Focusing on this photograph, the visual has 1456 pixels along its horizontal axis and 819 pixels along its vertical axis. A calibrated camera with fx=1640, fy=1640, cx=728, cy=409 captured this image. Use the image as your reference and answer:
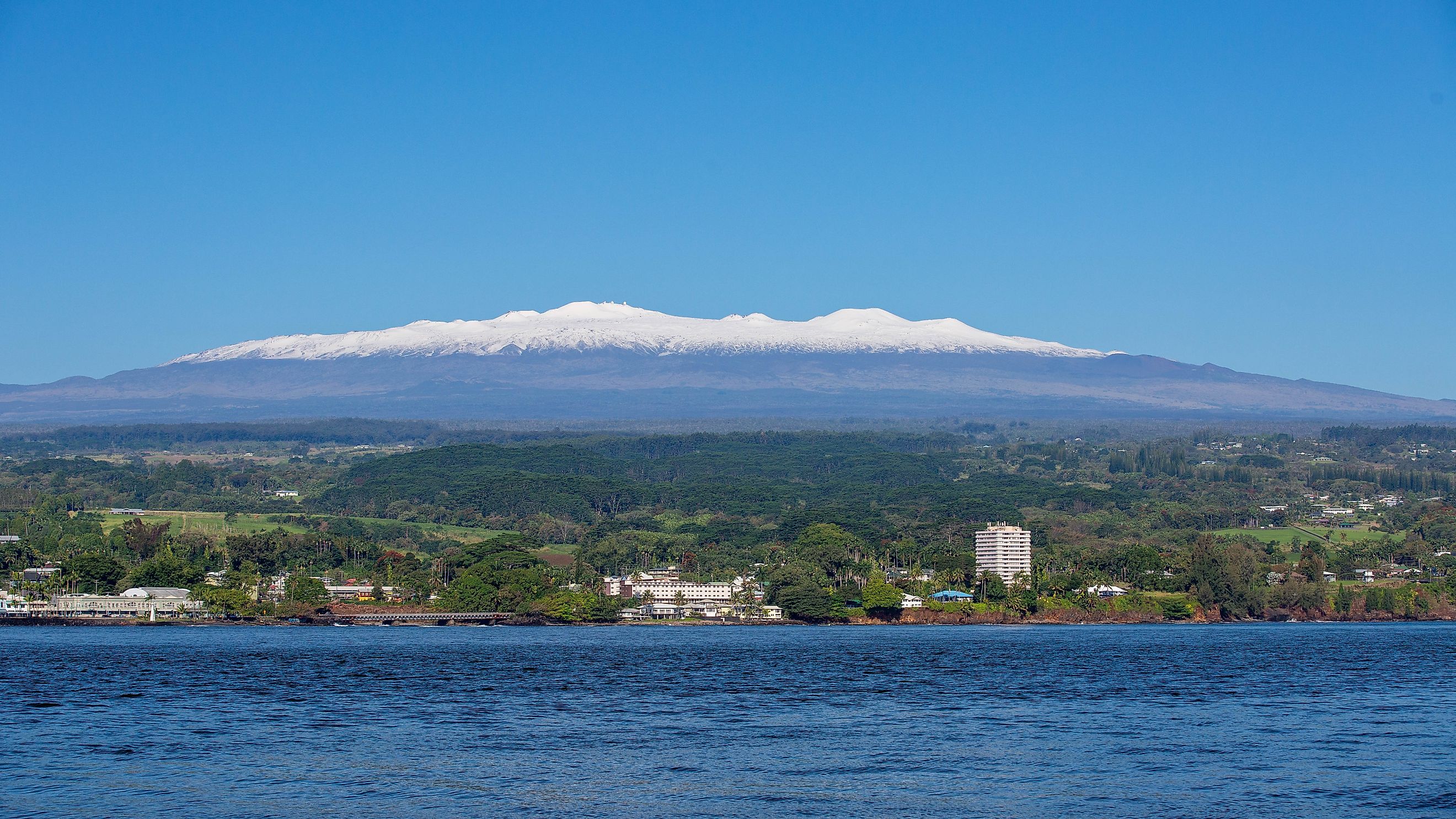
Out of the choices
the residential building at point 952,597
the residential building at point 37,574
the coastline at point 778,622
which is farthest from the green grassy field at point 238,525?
the residential building at point 952,597

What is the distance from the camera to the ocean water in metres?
31.7

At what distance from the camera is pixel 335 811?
3030cm

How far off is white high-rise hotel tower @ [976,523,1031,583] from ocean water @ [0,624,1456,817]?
5841cm

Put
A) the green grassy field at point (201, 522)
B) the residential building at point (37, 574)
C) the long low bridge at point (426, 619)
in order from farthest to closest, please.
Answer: the green grassy field at point (201, 522), the residential building at point (37, 574), the long low bridge at point (426, 619)

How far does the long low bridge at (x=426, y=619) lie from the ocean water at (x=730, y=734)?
3648cm

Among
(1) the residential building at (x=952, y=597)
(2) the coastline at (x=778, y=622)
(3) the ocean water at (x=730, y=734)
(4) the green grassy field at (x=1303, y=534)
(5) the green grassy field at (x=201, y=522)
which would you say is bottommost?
(2) the coastline at (x=778, y=622)

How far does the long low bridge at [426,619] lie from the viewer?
111 meters

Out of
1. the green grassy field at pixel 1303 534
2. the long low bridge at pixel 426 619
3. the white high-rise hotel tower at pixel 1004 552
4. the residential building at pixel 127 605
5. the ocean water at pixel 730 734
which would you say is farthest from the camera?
the green grassy field at pixel 1303 534

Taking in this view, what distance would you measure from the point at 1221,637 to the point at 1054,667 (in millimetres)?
29597

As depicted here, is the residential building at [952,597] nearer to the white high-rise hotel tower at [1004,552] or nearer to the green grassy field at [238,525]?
the white high-rise hotel tower at [1004,552]

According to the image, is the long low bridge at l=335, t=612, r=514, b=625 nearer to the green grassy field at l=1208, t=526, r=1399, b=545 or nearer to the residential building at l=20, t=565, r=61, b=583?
the residential building at l=20, t=565, r=61, b=583

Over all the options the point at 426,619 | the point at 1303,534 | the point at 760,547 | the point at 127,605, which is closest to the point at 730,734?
the point at 426,619

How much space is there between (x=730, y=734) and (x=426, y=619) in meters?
73.7

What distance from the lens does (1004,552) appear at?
13475cm
